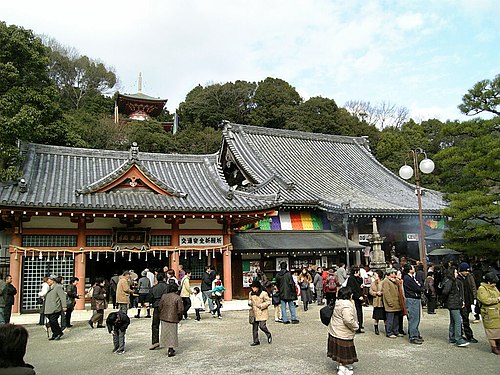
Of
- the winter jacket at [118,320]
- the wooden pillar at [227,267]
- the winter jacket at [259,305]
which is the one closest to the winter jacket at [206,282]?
the wooden pillar at [227,267]

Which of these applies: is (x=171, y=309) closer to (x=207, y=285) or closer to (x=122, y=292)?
(x=122, y=292)

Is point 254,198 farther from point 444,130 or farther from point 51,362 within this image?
point 51,362

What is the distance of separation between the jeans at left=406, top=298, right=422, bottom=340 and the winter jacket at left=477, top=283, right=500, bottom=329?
4.56 ft

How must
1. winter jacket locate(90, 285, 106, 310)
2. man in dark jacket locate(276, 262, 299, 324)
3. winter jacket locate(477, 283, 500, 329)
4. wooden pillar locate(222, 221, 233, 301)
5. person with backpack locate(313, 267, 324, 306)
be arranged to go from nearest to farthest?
1. winter jacket locate(477, 283, 500, 329)
2. man in dark jacket locate(276, 262, 299, 324)
3. winter jacket locate(90, 285, 106, 310)
4. person with backpack locate(313, 267, 324, 306)
5. wooden pillar locate(222, 221, 233, 301)

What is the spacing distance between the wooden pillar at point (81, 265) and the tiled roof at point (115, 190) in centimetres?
111

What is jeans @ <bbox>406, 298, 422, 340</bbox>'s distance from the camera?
31.9 feet

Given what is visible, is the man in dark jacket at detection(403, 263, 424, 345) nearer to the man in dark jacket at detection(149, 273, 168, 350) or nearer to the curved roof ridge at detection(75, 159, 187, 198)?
the man in dark jacket at detection(149, 273, 168, 350)

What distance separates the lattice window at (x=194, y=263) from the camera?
19.3 metres

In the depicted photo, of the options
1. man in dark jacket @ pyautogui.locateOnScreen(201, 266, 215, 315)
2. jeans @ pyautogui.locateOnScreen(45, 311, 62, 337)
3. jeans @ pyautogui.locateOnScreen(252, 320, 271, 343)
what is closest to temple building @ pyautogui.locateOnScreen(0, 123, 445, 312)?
man in dark jacket @ pyautogui.locateOnScreen(201, 266, 215, 315)

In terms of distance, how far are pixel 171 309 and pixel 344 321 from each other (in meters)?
3.78

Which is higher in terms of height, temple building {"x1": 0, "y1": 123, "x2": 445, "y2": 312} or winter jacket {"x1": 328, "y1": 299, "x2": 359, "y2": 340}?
temple building {"x1": 0, "y1": 123, "x2": 445, "y2": 312}

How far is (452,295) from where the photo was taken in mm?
9305

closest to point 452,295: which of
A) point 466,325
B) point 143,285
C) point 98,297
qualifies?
point 466,325

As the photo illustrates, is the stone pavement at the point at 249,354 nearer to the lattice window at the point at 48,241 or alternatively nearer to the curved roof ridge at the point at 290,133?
the lattice window at the point at 48,241
